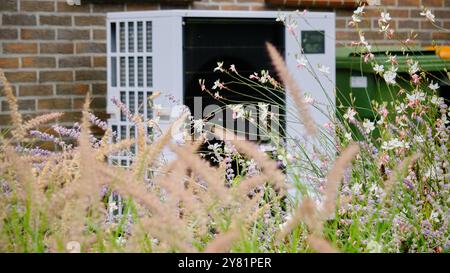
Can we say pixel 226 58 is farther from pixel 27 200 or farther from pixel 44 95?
pixel 27 200

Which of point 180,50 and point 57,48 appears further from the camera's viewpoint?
point 57,48

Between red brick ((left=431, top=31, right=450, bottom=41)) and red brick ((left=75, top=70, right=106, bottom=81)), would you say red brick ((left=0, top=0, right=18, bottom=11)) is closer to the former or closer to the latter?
red brick ((left=75, top=70, right=106, bottom=81))

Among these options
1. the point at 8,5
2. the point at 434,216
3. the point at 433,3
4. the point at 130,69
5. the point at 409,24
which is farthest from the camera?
the point at 433,3

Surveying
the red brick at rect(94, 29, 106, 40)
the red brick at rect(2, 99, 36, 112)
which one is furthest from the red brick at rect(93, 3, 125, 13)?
the red brick at rect(2, 99, 36, 112)

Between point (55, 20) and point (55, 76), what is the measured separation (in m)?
0.28

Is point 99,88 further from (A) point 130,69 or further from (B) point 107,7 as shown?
(A) point 130,69

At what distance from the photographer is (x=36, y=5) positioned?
13.7 feet

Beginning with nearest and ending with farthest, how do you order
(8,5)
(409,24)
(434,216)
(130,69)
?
(434,216), (130,69), (8,5), (409,24)

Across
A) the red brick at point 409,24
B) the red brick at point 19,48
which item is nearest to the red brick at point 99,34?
the red brick at point 19,48

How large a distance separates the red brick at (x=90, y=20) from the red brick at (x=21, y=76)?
0.35 m

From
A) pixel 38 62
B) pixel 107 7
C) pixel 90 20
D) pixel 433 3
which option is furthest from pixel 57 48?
pixel 433 3

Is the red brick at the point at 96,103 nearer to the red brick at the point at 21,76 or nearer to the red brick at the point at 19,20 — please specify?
the red brick at the point at 21,76

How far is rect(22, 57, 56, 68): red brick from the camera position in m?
4.16
